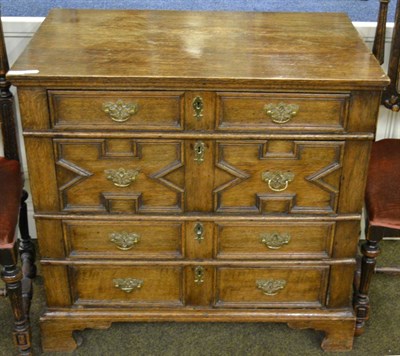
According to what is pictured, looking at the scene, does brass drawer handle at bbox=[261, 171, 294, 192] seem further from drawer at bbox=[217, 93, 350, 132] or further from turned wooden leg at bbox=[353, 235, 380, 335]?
turned wooden leg at bbox=[353, 235, 380, 335]

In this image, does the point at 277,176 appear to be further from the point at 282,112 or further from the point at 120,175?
the point at 120,175

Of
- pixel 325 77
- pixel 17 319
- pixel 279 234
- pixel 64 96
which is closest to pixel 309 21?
pixel 325 77

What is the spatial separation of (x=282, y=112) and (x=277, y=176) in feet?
0.64

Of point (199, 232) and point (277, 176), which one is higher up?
point (277, 176)

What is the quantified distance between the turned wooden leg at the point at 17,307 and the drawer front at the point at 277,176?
61 centimetres

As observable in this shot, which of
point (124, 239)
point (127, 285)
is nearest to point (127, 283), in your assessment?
point (127, 285)

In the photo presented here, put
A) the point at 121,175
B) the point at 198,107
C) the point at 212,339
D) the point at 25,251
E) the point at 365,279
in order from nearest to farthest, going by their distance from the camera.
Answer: the point at 198,107 → the point at 121,175 → the point at 365,279 → the point at 212,339 → the point at 25,251

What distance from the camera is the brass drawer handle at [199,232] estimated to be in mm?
2037

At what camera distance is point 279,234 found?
6.73 ft

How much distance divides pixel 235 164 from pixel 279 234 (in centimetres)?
27

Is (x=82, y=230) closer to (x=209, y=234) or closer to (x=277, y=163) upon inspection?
(x=209, y=234)

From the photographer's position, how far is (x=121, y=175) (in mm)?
1940

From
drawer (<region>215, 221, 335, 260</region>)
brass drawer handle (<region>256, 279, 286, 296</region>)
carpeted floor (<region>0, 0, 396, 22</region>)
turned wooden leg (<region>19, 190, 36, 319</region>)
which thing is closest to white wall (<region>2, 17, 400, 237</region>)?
carpeted floor (<region>0, 0, 396, 22</region>)

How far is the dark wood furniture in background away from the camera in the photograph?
2.04 meters
